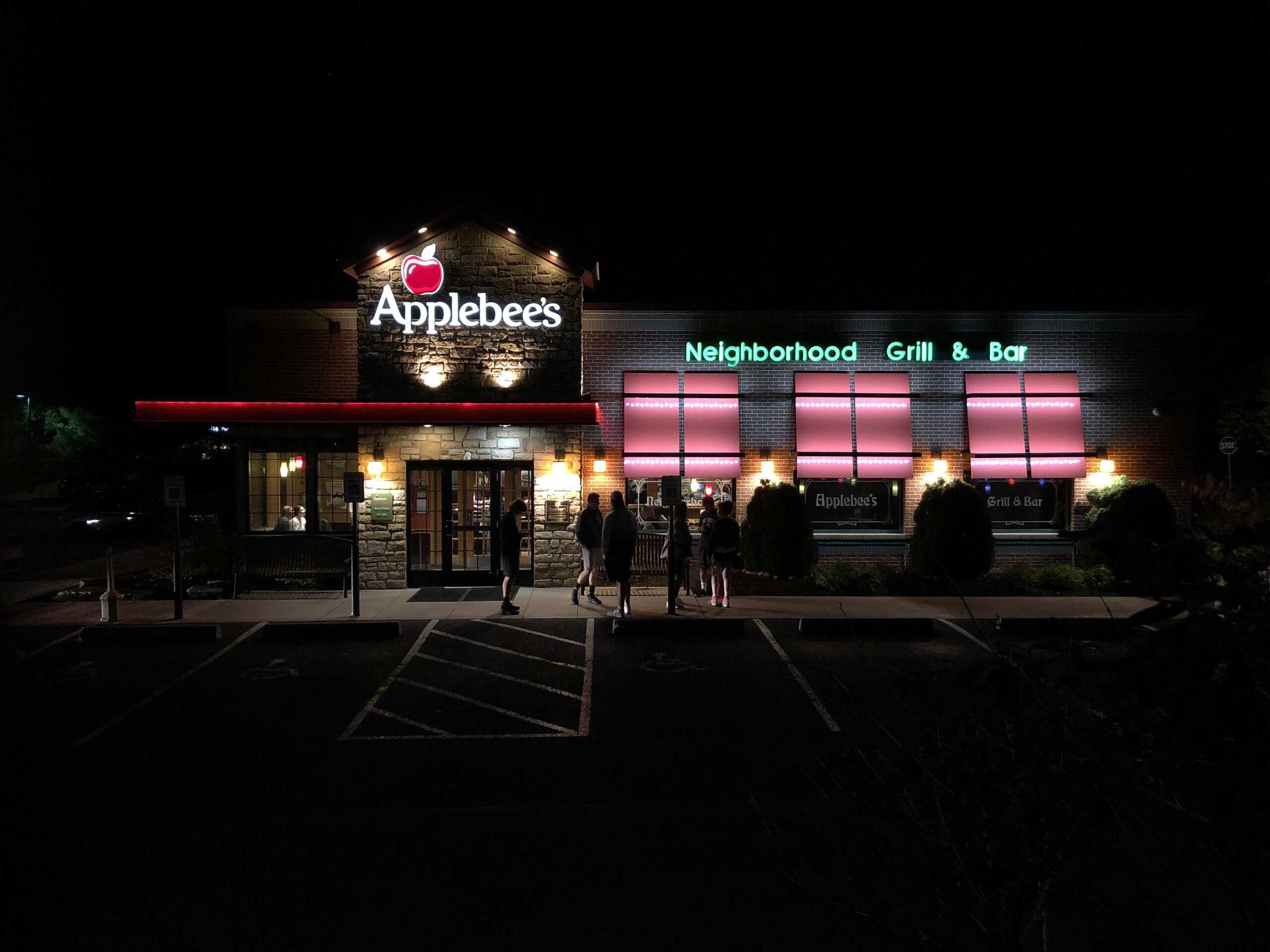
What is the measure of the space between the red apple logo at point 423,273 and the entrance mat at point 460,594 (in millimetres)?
5817

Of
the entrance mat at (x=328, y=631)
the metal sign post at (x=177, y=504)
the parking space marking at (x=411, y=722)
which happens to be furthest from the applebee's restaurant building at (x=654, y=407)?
the parking space marking at (x=411, y=722)

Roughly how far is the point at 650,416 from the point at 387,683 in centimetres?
899

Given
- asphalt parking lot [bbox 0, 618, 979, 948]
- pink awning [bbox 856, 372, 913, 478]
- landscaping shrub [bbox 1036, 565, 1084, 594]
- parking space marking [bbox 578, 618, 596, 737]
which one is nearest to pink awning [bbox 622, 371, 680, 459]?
pink awning [bbox 856, 372, 913, 478]

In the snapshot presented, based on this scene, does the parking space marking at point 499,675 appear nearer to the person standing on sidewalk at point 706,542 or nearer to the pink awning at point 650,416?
the person standing on sidewalk at point 706,542

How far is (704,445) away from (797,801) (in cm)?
1138

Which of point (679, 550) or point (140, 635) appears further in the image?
point (679, 550)

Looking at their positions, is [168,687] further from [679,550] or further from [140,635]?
[679,550]

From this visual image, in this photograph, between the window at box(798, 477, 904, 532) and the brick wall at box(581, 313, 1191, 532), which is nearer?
the brick wall at box(581, 313, 1191, 532)

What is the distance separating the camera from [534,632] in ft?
37.7

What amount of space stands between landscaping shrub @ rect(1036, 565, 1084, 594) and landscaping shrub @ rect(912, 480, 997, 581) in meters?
1.11

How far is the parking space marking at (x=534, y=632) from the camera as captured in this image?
10.9 meters

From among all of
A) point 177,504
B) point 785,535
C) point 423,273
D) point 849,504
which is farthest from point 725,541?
point 177,504

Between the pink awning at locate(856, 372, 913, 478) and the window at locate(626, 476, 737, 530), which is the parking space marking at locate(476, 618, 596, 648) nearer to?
the window at locate(626, 476, 737, 530)

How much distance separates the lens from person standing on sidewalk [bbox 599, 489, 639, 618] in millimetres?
11773
